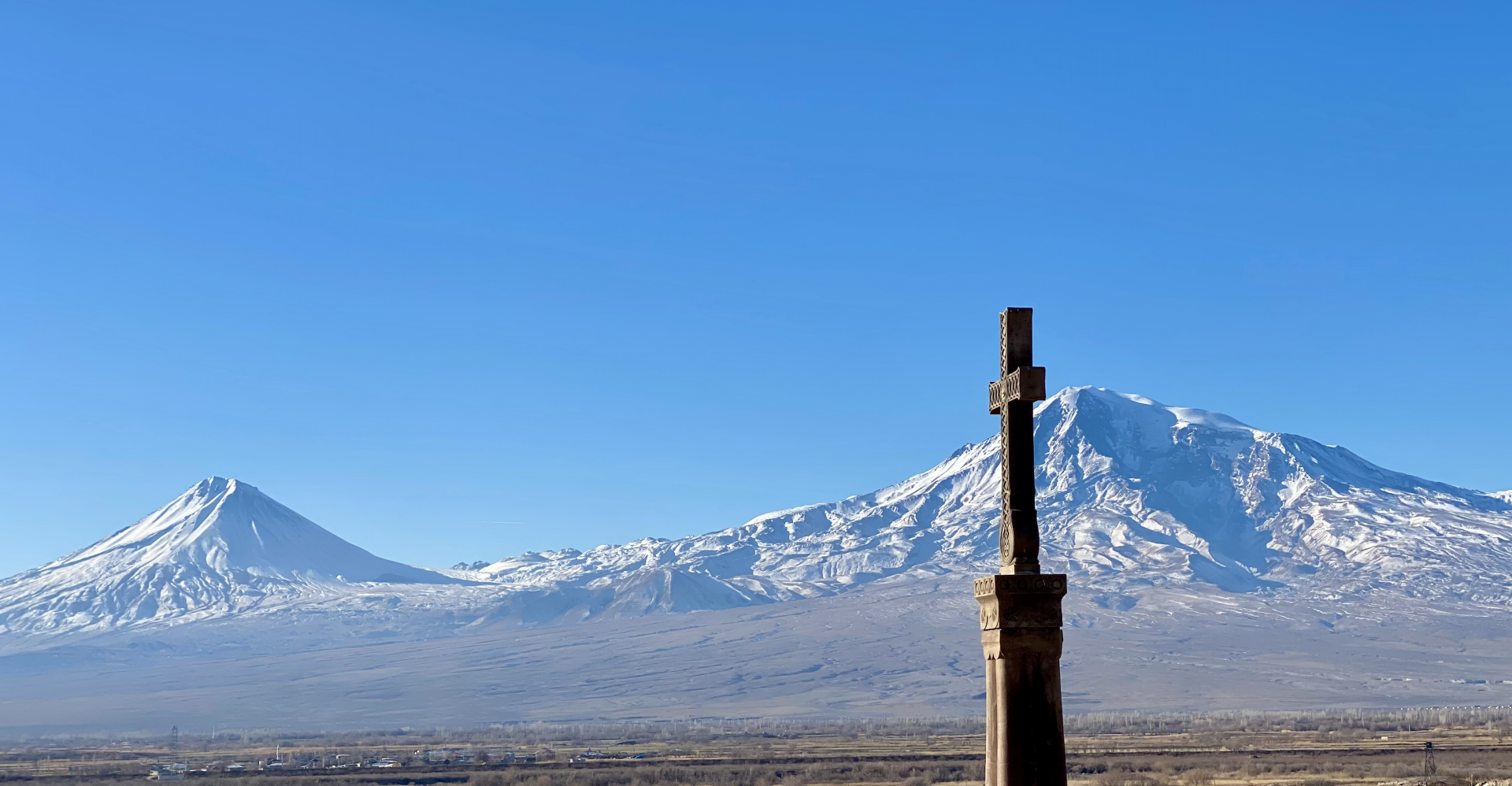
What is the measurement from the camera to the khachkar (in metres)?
14.5

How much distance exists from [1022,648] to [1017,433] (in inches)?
72.2

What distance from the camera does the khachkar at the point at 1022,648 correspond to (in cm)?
1449

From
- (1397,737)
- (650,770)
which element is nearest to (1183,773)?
(650,770)

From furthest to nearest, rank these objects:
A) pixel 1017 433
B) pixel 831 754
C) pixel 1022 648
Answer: pixel 831 754 → pixel 1017 433 → pixel 1022 648

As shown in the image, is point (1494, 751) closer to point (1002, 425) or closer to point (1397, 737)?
point (1397, 737)

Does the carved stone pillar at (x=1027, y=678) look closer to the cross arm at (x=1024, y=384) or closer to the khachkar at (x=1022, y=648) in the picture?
the khachkar at (x=1022, y=648)

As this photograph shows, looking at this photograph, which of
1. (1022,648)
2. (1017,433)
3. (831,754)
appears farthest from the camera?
(831,754)

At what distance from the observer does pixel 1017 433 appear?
15.3 metres

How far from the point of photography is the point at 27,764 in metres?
111

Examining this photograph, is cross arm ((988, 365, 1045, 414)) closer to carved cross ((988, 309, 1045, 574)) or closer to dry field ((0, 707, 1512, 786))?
carved cross ((988, 309, 1045, 574))

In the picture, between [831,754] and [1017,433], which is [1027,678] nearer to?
[1017,433]

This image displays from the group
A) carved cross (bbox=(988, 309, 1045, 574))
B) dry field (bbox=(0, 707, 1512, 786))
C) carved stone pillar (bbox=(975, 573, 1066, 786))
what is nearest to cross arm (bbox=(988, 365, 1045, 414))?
carved cross (bbox=(988, 309, 1045, 574))

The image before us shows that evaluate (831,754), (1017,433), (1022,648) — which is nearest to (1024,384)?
(1017,433)

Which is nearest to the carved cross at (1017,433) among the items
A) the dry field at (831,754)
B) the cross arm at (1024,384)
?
the cross arm at (1024,384)
